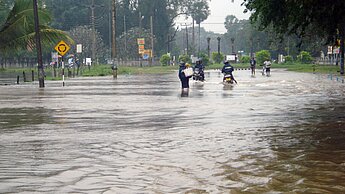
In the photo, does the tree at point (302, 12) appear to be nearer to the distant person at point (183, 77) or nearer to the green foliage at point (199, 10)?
the distant person at point (183, 77)

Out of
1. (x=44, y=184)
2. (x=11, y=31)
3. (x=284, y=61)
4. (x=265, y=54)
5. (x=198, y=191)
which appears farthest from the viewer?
(x=284, y=61)

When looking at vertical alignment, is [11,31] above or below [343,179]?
above

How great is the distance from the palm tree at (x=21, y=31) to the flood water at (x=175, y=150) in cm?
1470

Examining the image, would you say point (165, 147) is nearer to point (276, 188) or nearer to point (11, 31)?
point (276, 188)

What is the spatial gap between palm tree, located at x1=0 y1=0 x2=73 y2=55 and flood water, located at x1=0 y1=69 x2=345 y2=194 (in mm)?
14696

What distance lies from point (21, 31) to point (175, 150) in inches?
1008

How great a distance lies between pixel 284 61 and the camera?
11462cm

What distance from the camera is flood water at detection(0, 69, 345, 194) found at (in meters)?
8.13

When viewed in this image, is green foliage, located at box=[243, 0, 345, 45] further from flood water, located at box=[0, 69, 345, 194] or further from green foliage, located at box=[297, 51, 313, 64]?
green foliage, located at box=[297, 51, 313, 64]

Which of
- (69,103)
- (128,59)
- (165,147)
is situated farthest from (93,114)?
(128,59)

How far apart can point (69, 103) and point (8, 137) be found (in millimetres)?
10254

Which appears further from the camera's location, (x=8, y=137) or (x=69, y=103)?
(x=69, y=103)

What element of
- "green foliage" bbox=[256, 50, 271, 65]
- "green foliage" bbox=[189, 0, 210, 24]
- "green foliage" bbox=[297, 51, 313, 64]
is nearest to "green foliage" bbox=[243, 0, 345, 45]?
"green foliage" bbox=[256, 50, 271, 65]

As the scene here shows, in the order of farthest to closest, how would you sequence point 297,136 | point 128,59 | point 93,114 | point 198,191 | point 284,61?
point 128,59 → point 284,61 → point 93,114 → point 297,136 → point 198,191
